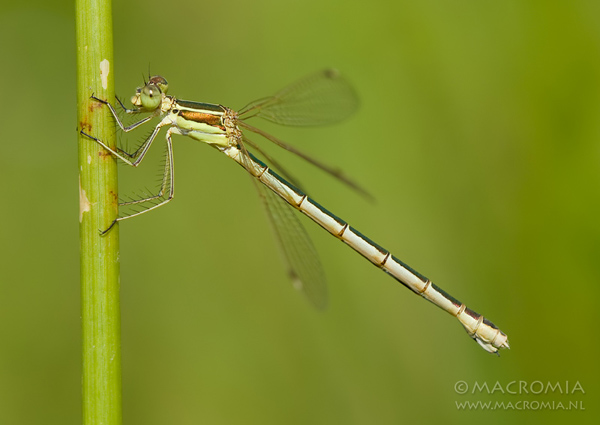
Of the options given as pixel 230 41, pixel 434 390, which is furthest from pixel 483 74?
pixel 434 390

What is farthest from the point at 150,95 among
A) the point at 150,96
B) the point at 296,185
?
the point at 296,185

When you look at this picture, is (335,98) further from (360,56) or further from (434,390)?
(434,390)

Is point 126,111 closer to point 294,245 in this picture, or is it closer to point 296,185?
point 296,185

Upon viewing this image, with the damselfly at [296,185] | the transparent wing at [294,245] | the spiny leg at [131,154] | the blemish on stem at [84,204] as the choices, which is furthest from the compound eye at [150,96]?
the blemish on stem at [84,204]

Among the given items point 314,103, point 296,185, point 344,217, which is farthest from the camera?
point 344,217
